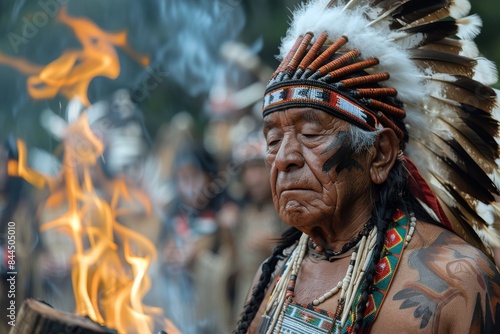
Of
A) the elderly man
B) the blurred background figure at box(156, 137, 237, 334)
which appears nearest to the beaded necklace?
the elderly man

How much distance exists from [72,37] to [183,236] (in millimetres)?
2192

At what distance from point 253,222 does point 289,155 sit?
4188 millimetres

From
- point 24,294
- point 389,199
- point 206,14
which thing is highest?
Answer: point 206,14

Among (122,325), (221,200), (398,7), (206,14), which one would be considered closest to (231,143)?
(221,200)

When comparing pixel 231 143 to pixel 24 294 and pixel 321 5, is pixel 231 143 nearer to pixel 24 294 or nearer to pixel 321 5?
pixel 24 294

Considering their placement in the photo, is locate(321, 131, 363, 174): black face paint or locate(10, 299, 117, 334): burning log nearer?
locate(10, 299, 117, 334): burning log

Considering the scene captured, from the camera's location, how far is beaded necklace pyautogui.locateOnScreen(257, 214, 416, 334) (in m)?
2.86

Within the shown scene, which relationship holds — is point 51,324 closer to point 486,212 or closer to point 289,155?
point 289,155

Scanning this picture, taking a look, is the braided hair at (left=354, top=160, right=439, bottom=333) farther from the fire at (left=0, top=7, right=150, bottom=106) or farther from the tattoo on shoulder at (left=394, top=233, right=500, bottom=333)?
the fire at (left=0, top=7, right=150, bottom=106)

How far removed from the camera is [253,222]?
7172mm

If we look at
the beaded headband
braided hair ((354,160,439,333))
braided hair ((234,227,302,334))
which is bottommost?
braided hair ((234,227,302,334))

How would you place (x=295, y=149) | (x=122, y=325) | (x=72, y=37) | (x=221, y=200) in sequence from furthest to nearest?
(x=221, y=200) < (x=72, y=37) < (x=122, y=325) < (x=295, y=149)

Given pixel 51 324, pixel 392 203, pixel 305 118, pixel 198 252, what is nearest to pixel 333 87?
pixel 305 118

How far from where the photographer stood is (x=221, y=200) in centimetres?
773
